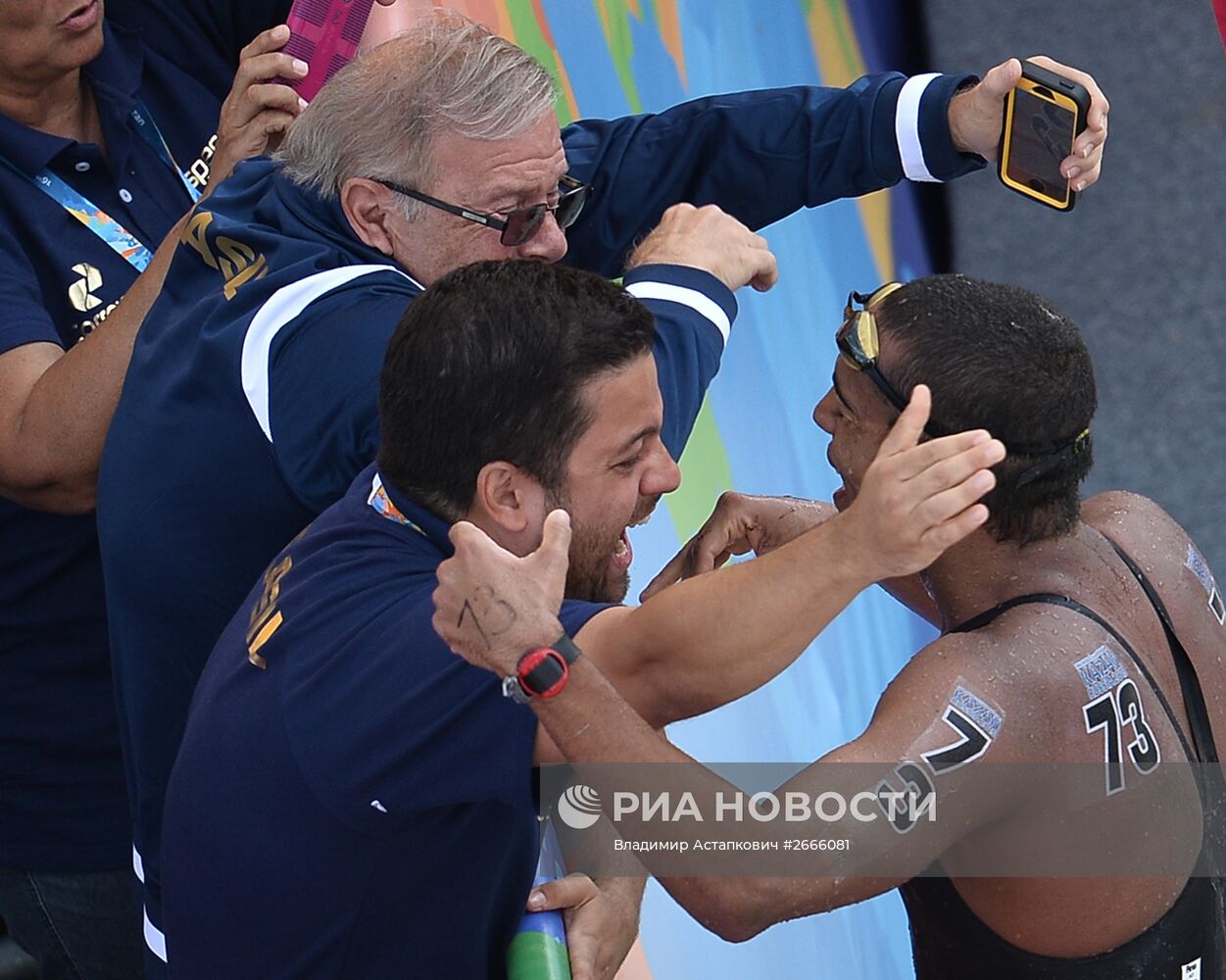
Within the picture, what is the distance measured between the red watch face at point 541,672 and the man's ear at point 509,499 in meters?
0.23

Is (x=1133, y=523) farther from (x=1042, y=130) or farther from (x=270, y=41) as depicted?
(x=270, y=41)

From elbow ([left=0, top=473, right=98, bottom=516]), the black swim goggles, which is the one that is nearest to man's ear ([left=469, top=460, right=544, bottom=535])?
the black swim goggles

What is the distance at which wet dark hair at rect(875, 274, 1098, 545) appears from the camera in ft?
6.18

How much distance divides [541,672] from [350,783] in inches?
9.3

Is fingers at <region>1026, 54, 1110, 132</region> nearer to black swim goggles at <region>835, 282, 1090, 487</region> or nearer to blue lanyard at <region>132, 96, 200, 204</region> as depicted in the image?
black swim goggles at <region>835, 282, 1090, 487</region>

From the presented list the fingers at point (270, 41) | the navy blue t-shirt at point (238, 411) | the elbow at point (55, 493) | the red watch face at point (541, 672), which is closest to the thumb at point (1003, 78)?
the navy blue t-shirt at point (238, 411)

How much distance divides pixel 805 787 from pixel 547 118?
0.84 m

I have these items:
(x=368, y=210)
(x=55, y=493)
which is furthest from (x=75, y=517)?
(x=368, y=210)

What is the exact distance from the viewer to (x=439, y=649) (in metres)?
1.53

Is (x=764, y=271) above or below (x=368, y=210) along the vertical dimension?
below

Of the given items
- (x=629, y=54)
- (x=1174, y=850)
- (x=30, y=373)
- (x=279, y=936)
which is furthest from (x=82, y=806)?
(x=629, y=54)

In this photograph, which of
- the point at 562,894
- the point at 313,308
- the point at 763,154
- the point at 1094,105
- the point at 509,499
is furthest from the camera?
the point at 763,154

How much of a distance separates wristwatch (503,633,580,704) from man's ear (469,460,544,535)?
22 cm

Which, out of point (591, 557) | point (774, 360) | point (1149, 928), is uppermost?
point (591, 557)
